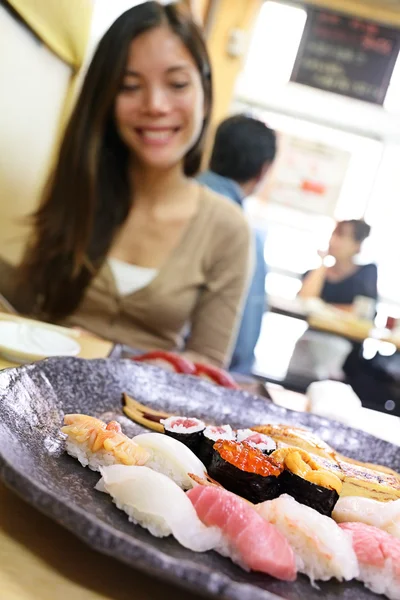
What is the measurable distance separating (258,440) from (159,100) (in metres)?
1.50

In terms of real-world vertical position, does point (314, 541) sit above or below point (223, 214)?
below

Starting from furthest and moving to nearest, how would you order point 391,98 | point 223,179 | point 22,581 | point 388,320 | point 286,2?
point 391,98, point 286,2, point 388,320, point 223,179, point 22,581

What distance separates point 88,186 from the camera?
2.20 metres

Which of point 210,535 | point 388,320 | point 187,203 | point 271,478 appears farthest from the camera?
point 388,320

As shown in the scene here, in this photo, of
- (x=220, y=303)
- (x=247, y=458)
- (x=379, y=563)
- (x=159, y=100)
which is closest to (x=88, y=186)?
(x=159, y=100)

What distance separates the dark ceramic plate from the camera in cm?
58

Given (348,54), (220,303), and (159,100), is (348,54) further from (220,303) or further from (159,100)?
(220,303)

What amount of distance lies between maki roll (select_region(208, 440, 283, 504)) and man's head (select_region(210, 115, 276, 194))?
2388mm

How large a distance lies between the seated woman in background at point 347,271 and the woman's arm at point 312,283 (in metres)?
0.61

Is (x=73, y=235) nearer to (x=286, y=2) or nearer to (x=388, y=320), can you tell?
(x=388, y=320)

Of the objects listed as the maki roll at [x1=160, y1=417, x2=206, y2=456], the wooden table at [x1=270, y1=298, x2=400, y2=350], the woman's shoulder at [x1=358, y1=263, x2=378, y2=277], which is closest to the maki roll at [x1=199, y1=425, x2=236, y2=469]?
the maki roll at [x1=160, y1=417, x2=206, y2=456]

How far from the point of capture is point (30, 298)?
7.55 ft

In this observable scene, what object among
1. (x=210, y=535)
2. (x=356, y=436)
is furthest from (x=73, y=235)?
(x=210, y=535)

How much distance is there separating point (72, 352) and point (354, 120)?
662cm
